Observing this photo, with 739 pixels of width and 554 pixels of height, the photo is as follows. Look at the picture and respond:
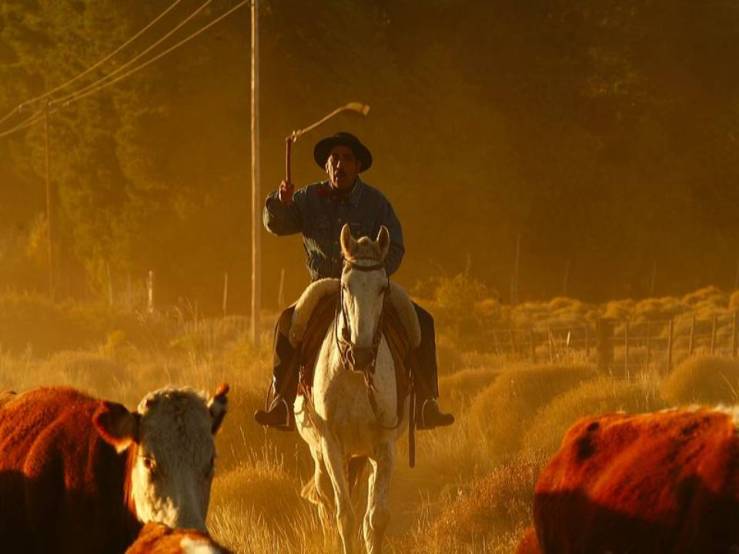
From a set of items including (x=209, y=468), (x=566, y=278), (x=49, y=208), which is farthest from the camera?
(x=566, y=278)

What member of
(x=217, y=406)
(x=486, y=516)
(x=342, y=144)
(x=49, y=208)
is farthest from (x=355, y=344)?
(x=49, y=208)

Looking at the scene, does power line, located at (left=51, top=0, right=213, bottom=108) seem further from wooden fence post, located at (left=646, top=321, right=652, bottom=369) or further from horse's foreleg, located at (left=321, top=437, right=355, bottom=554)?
horse's foreleg, located at (left=321, top=437, right=355, bottom=554)

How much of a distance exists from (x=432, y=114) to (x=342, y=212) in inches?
1356

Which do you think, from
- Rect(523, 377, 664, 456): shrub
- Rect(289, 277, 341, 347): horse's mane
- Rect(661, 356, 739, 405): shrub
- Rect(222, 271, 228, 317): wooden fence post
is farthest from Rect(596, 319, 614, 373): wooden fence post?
Rect(222, 271, 228, 317): wooden fence post

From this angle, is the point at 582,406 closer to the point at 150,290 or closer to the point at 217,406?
the point at 217,406

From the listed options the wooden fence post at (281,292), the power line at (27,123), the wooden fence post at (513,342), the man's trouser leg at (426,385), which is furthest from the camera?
the power line at (27,123)

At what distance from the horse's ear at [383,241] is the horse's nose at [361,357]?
774 mm

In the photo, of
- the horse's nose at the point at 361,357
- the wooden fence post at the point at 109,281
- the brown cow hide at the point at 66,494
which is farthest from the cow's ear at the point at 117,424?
the wooden fence post at the point at 109,281

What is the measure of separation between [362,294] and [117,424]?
13.5ft

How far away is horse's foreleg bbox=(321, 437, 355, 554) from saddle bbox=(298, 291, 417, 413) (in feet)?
1.93

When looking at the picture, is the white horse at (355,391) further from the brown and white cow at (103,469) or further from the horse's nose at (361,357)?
the brown and white cow at (103,469)

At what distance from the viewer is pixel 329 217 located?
39.9ft

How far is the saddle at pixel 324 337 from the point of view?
38.4ft

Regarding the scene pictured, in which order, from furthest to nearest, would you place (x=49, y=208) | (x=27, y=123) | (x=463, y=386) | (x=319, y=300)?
(x=27, y=123) < (x=49, y=208) < (x=463, y=386) < (x=319, y=300)
